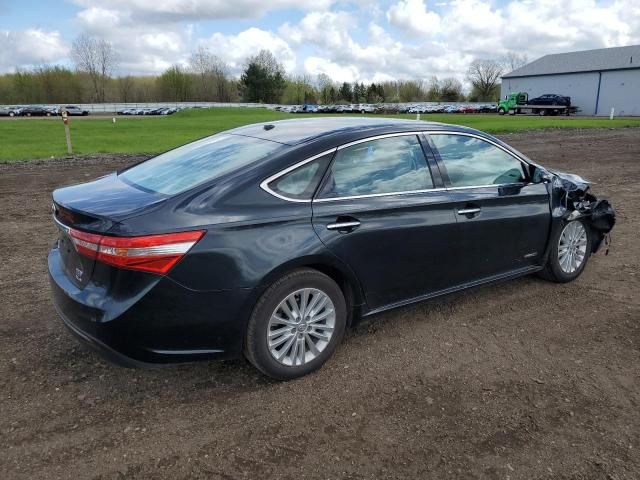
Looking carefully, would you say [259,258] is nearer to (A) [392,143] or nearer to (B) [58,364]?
(A) [392,143]

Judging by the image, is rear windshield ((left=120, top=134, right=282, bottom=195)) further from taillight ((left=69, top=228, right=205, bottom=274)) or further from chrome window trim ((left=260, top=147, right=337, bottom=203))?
taillight ((left=69, top=228, right=205, bottom=274))

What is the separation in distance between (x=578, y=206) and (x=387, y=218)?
2.44 m

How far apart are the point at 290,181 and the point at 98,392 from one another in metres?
A: 1.80

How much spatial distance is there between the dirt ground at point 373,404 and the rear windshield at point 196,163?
4.21ft

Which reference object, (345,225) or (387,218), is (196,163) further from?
(387,218)

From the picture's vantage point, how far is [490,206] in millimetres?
4203

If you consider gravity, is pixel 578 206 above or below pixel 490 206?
below

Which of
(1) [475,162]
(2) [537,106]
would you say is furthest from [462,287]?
(2) [537,106]

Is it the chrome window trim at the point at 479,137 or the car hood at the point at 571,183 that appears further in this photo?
the car hood at the point at 571,183

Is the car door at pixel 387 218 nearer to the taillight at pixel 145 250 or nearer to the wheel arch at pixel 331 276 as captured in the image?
the wheel arch at pixel 331 276

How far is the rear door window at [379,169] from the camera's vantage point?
139 inches

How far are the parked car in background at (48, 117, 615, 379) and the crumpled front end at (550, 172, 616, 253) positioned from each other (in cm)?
28

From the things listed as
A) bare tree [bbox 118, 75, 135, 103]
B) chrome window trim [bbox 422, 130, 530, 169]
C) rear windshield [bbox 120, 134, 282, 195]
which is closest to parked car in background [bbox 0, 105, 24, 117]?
bare tree [bbox 118, 75, 135, 103]

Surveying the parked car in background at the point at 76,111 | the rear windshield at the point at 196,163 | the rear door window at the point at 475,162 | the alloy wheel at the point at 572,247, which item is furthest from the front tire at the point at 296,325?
the parked car in background at the point at 76,111
